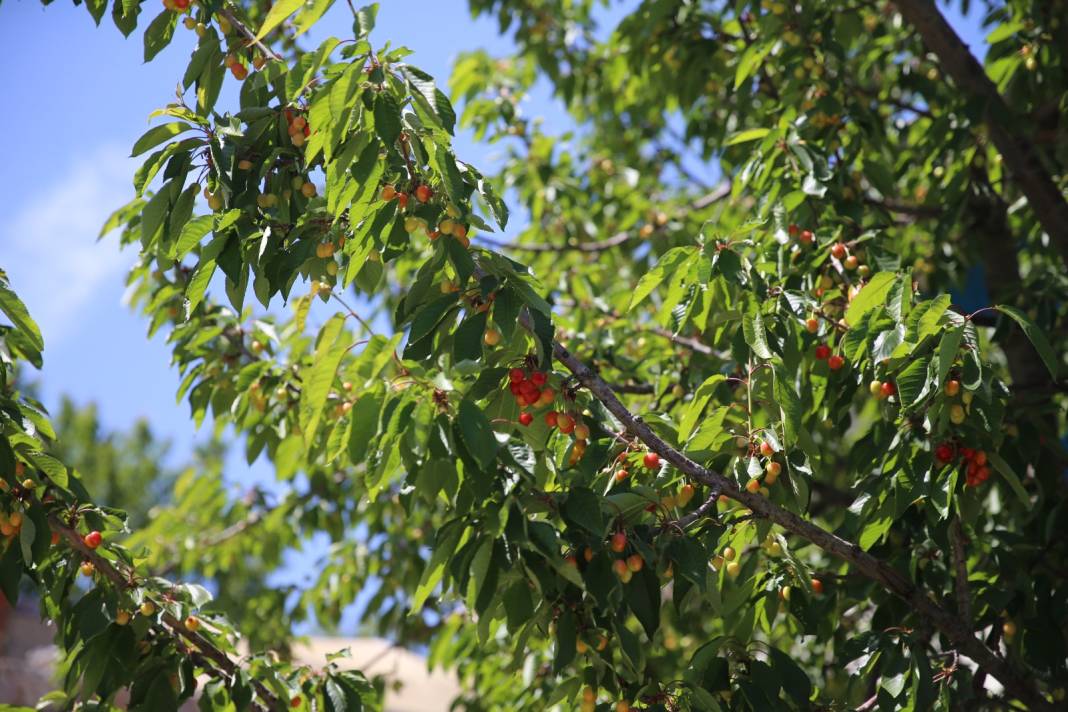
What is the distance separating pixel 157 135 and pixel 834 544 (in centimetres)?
159

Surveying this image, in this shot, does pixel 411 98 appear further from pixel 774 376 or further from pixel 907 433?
pixel 907 433

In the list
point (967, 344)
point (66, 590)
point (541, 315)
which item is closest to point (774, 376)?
point (967, 344)

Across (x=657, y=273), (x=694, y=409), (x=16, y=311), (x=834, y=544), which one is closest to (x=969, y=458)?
(x=834, y=544)

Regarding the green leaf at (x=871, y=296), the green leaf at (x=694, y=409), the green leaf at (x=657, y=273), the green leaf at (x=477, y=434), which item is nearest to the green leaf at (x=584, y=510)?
the green leaf at (x=477, y=434)

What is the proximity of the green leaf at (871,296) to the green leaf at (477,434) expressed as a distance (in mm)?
942

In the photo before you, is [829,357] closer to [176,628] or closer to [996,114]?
[996,114]

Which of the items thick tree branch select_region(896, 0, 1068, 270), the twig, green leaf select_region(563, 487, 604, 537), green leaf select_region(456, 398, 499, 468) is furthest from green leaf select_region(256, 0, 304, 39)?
thick tree branch select_region(896, 0, 1068, 270)

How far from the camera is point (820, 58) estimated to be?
3324 mm

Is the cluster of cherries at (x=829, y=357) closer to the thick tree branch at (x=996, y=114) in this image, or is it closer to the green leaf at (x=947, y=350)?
the green leaf at (x=947, y=350)

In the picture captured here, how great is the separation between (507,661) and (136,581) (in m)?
1.87

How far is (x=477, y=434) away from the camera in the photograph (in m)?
1.72

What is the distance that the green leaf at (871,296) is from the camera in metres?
2.25

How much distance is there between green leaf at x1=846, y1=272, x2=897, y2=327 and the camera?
2.25 meters

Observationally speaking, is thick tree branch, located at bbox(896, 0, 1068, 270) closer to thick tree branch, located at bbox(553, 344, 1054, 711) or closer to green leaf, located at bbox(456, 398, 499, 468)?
thick tree branch, located at bbox(553, 344, 1054, 711)
